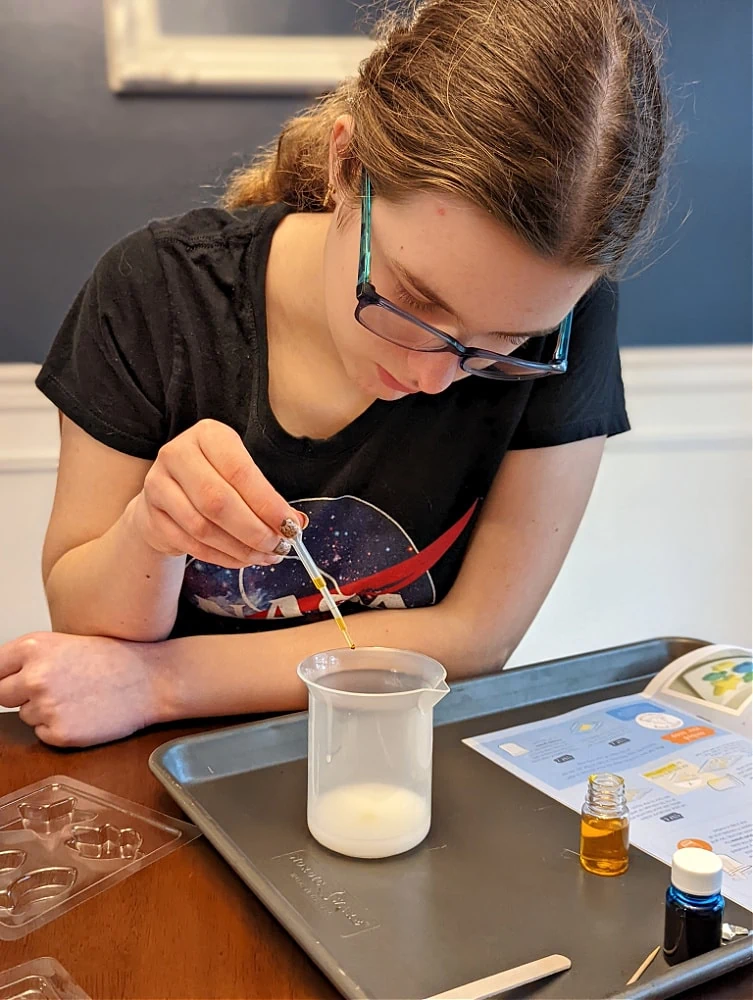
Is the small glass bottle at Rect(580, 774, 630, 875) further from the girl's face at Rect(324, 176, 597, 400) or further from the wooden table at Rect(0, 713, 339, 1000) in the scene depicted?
the girl's face at Rect(324, 176, 597, 400)

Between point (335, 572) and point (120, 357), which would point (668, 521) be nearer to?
point (335, 572)

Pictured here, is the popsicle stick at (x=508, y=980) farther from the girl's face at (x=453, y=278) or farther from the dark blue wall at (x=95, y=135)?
the dark blue wall at (x=95, y=135)

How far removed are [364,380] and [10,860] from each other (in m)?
0.52

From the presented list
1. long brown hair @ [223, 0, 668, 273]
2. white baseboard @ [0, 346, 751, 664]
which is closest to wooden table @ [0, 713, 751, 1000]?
long brown hair @ [223, 0, 668, 273]

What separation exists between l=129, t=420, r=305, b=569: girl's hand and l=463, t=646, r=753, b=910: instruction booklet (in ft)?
0.92

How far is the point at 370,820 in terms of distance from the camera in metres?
0.68

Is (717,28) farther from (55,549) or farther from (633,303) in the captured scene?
(55,549)

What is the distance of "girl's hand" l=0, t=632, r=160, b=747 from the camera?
843 mm

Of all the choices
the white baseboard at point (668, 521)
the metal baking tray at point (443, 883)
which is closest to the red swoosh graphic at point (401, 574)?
the metal baking tray at point (443, 883)

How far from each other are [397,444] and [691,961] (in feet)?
2.02

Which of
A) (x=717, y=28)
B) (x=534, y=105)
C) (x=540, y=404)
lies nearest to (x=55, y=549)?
(x=540, y=404)

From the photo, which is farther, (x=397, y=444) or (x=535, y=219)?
(x=397, y=444)

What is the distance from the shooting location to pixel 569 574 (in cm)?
213

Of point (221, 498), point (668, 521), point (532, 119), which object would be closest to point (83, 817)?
point (221, 498)
